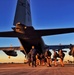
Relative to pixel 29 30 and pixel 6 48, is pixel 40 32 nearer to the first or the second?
pixel 29 30

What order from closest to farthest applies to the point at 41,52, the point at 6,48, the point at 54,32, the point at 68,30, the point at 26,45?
1. the point at 68,30
2. the point at 54,32
3. the point at 26,45
4. the point at 41,52
5. the point at 6,48

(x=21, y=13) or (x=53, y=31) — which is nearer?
(x=53, y=31)

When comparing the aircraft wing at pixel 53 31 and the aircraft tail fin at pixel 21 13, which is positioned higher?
the aircraft tail fin at pixel 21 13

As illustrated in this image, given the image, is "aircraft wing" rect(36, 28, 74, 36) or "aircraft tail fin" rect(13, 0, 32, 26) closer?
"aircraft wing" rect(36, 28, 74, 36)

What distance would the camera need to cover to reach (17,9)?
63.3ft

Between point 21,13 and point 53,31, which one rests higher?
point 21,13

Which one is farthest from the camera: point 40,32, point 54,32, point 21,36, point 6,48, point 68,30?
point 6,48

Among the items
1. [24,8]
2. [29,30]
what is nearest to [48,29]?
[29,30]

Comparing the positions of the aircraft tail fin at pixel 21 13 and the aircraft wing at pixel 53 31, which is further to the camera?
the aircraft tail fin at pixel 21 13

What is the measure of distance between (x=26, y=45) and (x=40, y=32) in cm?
527

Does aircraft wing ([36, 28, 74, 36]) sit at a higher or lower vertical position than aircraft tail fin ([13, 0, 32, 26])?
lower

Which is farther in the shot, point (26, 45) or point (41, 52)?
point (41, 52)

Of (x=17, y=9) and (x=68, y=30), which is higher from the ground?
(x=17, y=9)

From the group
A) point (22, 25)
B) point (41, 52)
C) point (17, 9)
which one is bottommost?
point (41, 52)
